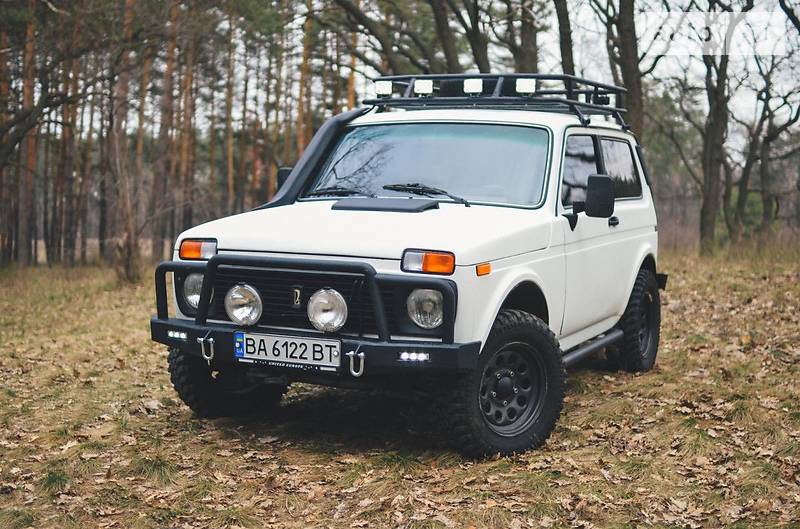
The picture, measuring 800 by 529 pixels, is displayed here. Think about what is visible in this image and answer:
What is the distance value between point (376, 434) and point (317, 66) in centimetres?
2907

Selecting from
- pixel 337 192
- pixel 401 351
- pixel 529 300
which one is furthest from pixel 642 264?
pixel 401 351

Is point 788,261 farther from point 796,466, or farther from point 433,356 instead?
point 433,356

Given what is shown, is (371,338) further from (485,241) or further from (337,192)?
(337,192)

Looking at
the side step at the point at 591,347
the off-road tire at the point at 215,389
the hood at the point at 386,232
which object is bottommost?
the off-road tire at the point at 215,389

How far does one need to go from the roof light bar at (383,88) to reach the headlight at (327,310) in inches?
94.8

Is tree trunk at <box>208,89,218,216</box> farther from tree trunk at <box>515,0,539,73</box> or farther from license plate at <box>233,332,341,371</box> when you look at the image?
license plate at <box>233,332,341,371</box>

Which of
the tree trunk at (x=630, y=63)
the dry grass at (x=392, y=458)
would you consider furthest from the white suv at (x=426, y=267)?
the tree trunk at (x=630, y=63)

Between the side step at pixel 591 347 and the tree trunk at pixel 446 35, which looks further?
the tree trunk at pixel 446 35

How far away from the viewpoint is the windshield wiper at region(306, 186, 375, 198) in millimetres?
5967

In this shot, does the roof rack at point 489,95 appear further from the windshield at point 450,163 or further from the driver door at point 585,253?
the windshield at point 450,163

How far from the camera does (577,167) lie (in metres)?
6.38

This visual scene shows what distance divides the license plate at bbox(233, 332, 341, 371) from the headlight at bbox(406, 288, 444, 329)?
0.43 m

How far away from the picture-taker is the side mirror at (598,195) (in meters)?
5.88

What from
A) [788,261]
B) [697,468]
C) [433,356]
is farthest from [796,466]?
[788,261]
